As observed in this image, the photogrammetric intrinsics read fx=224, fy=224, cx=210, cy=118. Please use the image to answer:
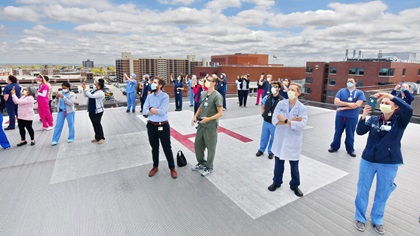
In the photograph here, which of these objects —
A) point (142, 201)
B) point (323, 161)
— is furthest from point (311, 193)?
point (142, 201)

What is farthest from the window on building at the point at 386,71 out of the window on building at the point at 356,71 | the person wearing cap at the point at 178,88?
the person wearing cap at the point at 178,88

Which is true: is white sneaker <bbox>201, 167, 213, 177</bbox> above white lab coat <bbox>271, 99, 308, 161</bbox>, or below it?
below

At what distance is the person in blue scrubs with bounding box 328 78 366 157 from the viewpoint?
441 cm

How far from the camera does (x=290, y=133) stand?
301cm

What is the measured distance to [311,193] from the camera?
320cm

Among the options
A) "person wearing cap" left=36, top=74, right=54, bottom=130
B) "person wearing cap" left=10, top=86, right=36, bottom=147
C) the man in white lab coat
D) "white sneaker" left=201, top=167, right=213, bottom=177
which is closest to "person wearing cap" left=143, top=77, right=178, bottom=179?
"white sneaker" left=201, top=167, right=213, bottom=177

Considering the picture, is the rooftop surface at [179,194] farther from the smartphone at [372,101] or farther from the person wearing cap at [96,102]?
the smartphone at [372,101]

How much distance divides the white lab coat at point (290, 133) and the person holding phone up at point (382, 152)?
0.68 m

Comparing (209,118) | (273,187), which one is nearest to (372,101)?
(273,187)

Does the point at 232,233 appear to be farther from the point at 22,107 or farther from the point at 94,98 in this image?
the point at 22,107

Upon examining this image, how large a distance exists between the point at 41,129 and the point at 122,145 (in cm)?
305

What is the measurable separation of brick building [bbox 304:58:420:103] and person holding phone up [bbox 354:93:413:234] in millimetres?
31258

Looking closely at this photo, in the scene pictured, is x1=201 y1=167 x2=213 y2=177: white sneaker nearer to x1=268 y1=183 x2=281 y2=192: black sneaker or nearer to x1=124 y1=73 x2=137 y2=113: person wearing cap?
x1=268 y1=183 x2=281 y2=192: black sneaker

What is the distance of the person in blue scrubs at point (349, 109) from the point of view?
4.41 m
